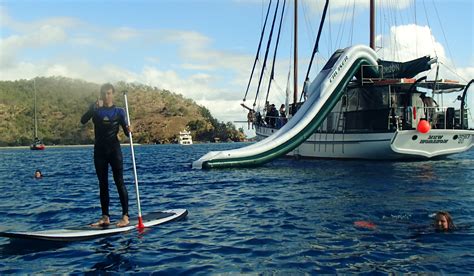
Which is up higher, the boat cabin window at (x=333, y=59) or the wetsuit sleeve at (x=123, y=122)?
the boat cabin window at (x=333, y=59)

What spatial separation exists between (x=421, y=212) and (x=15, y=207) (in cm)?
1228

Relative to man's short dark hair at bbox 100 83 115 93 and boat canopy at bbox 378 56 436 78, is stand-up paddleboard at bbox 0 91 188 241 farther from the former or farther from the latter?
boat canopy at bbox 378 56 436 78

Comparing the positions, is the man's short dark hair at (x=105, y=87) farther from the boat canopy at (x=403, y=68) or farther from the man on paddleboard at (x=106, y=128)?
the boat canopy at (x=403, y=68)

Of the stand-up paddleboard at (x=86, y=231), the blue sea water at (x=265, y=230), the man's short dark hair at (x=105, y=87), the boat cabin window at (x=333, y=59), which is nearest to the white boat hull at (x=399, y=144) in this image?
the boat cabin window at (x=333, y=59)

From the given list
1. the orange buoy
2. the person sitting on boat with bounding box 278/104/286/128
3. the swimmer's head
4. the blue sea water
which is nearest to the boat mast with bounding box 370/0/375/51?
the person sitting on boat with bounding box 278/104/286/128

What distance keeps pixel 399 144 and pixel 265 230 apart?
20.2 meters

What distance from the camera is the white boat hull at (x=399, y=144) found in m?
27.8

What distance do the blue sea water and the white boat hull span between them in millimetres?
9333

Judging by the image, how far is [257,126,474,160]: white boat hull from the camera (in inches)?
1096

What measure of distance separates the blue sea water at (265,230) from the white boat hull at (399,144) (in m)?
9.33

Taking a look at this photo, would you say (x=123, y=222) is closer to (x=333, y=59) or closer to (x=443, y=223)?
(x=443, y=223)

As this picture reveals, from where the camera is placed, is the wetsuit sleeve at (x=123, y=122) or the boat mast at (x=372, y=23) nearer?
the wetsuit sleeve at (x=123, y=122)

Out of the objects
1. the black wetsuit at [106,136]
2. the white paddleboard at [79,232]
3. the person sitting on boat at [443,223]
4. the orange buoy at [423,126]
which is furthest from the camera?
the orange buoy at [423,126]

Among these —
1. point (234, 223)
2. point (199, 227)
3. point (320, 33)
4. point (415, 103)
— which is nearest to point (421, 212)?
point (234, 223)
